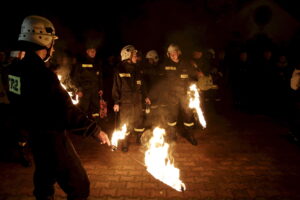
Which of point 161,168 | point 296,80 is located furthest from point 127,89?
point 296,80

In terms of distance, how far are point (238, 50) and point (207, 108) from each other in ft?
15.7

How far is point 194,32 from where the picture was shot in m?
11.3

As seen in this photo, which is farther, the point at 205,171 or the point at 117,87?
the point at 117,87

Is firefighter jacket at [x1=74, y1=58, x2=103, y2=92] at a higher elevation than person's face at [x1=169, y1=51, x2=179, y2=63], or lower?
lower

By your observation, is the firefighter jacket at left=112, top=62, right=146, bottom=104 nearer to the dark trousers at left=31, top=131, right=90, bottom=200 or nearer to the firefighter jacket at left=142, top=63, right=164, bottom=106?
the firefighter jacket at left=142, top=63, right=164, bottom=106

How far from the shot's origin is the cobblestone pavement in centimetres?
448

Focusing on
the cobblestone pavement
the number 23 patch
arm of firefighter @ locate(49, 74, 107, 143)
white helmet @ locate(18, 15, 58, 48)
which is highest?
white helmet @ locate(18, 15, 58, 48)

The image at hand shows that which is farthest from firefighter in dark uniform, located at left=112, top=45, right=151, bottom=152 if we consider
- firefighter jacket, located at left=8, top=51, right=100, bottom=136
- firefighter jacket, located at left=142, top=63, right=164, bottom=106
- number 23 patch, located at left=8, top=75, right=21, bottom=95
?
number 23 patch, located at left=8, top=75, right=21, bottom=95

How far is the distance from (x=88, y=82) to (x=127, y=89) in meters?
1.95

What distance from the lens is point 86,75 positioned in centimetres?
770

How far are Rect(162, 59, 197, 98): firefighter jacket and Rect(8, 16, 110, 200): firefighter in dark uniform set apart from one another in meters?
3.58

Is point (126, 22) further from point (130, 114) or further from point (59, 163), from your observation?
point (59, 163)

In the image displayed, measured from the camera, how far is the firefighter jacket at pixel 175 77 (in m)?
6.66

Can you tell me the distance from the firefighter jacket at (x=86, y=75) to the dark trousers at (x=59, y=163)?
4.50 m
